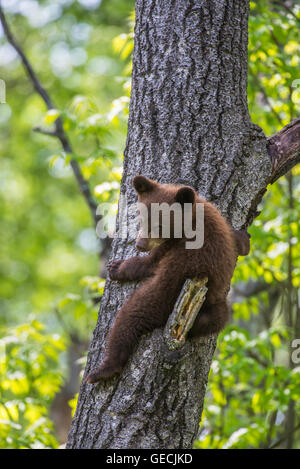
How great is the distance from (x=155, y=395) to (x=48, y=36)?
11.8 metres

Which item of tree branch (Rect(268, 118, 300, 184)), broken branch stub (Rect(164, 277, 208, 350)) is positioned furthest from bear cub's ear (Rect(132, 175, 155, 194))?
tree branch (Rect(268, 118, 300, 184))

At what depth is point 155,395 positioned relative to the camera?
2521 mm

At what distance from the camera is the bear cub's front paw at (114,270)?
2912 millimetres

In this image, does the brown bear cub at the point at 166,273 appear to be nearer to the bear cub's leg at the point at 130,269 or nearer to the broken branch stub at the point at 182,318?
the bear cub's leg at the point at 130,269

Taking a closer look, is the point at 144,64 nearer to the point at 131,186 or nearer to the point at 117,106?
the point at 131,186

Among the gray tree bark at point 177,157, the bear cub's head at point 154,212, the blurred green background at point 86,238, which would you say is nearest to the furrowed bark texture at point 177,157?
the gray tree bark at point 177,157

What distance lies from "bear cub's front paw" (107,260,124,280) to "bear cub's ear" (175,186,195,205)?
1.78ft

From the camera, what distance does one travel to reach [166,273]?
282 cm

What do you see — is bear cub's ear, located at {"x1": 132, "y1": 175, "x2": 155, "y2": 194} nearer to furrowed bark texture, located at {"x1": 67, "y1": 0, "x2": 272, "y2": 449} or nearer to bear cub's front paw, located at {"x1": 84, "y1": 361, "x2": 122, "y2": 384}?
furrowed bark texture, located at {"x1": 67, "y1": 0, "x2": 272, "y2": 449}

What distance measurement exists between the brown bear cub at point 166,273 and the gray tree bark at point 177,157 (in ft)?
0.27

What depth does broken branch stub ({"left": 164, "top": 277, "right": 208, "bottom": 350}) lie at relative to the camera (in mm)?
2436

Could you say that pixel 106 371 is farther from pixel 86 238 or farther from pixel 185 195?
pixel 86 238

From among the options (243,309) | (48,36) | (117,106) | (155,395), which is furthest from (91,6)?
(155,395)

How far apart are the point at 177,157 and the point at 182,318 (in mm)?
1133
